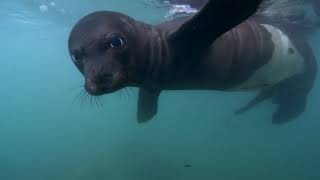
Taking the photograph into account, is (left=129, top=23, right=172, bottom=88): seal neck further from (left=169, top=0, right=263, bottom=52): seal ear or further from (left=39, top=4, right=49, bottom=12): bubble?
(left=39, top=4, right=49, bottom=12): bubble

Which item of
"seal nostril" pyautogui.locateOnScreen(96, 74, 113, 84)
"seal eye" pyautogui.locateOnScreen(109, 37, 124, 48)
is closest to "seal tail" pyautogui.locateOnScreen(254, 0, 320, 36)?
"seal eye" pyautogui.locateOnScreen(109, 37, 124, 48)

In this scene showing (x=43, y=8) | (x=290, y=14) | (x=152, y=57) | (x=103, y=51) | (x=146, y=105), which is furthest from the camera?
(x=43, y=8)

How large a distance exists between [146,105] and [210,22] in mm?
2917

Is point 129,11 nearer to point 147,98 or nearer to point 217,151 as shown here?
point 217,151

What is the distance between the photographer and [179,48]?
226 inches

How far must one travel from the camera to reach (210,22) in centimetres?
489

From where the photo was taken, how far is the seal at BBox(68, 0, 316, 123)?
4.86 metres

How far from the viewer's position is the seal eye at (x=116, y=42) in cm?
511

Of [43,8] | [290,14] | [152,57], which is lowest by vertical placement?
[43,8]

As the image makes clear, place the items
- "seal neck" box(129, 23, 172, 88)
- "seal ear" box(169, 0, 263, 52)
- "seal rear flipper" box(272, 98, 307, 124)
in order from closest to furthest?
1. "seal ear" box(169, 0, 263, 52)
2. "seal neck" box(129, 23, 172, 88)
3. "seal rear flipper" box(272, 98, 307, 124)

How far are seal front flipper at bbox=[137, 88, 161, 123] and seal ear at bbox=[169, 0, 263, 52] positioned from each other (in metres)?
1.53

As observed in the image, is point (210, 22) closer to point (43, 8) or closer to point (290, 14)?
point (290, 14)

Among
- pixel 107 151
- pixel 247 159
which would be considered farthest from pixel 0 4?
pixel 247 159

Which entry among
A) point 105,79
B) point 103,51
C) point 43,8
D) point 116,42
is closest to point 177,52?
point 116,42
